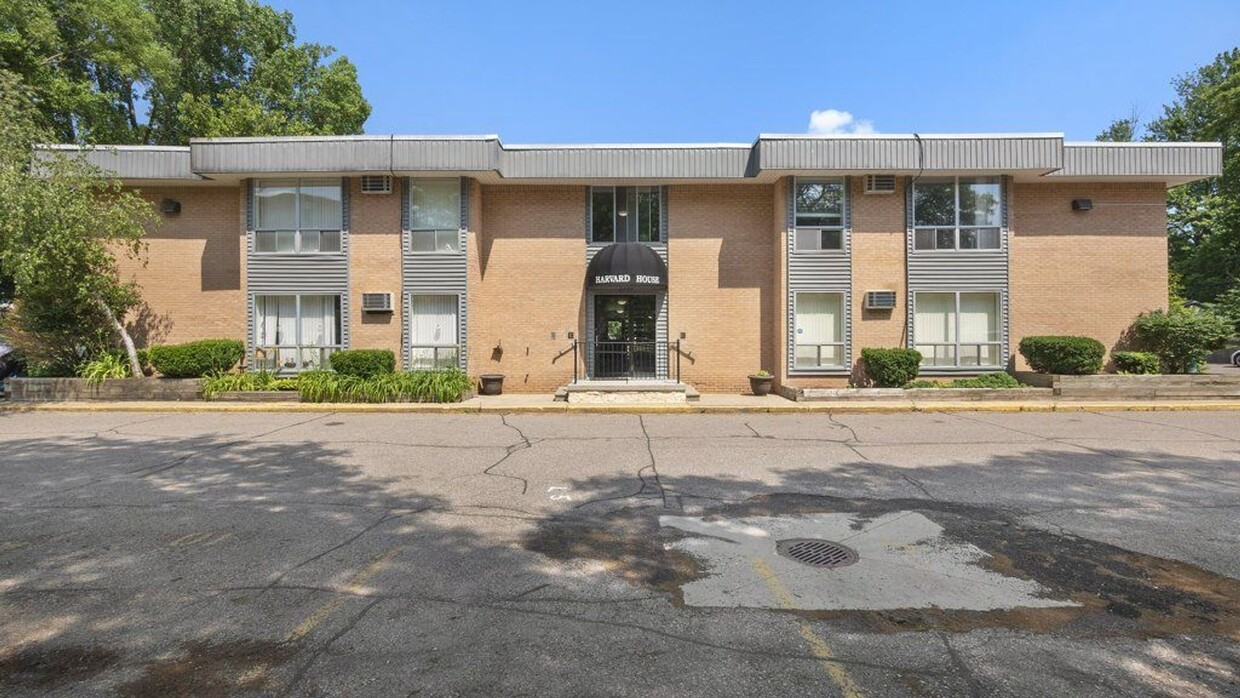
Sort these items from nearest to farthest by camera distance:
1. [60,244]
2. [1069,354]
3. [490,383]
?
[60,244], [1069,354], [490,383]

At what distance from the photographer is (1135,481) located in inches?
281

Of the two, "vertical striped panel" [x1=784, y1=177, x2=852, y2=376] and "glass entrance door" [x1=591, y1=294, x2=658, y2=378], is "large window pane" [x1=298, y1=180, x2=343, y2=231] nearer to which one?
"glass entrance door" [x1=591, y1=294, x2=658, y2=378]

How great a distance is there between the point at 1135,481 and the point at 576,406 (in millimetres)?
10156

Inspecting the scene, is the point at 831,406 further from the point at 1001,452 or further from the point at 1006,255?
the point at 1006,255

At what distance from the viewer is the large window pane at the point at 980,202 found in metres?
17.3

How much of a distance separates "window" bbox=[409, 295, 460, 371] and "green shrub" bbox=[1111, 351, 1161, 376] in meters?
18.2

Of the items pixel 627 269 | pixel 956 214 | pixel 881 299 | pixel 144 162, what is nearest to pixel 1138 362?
pixel 956 214

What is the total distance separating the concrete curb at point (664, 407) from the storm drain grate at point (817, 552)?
905 cm

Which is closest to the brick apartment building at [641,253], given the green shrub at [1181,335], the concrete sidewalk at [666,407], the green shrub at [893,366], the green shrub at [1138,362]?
the green shrub at [1181,335]

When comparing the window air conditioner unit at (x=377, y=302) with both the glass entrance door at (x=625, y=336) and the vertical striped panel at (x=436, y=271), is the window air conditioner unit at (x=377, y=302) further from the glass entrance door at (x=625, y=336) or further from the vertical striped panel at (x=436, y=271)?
the glass entrance door at (x=625, y=336)

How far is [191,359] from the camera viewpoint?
16.2 m

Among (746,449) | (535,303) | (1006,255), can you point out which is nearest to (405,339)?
(535,303)

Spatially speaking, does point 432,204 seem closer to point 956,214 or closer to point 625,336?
point 625,336

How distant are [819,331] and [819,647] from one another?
1507cm
